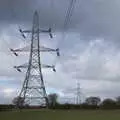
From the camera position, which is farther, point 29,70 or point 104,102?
point 104,102

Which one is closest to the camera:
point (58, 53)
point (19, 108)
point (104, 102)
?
point (58, 53)

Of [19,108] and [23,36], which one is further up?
[23,36]

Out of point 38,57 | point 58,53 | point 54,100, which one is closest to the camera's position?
point 58,53

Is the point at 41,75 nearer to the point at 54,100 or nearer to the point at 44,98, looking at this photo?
the point at 44,98

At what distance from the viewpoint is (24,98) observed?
82.2 m

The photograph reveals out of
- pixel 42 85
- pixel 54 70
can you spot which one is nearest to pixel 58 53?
pixel 54 70

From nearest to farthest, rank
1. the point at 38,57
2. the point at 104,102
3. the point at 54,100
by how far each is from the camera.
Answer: the point at 38,57 < the point at 54,100 < the point at 104,102

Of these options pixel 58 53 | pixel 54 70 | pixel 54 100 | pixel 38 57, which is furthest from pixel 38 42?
pixel 54 100

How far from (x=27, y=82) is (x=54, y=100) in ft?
292

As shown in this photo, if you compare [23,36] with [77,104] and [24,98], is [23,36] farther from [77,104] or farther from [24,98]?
[77,104]

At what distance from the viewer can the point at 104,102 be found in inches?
7702

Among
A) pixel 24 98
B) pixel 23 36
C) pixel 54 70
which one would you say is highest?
pixel 23 36

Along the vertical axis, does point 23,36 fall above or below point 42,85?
above

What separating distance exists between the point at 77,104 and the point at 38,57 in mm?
95346
